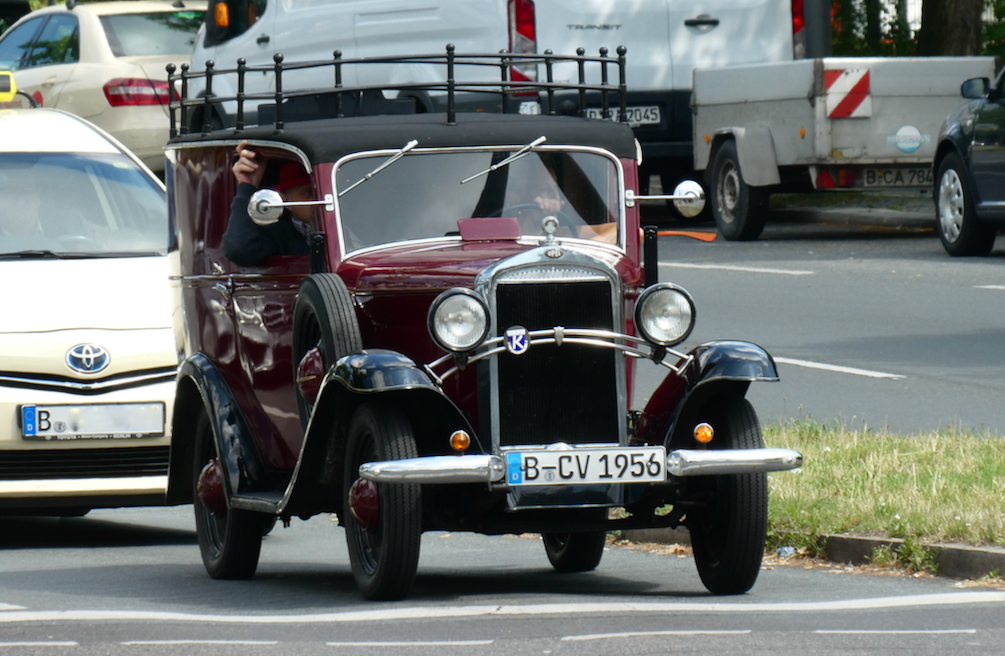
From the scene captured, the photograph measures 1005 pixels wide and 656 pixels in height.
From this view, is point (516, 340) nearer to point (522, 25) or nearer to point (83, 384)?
point (83, 384)

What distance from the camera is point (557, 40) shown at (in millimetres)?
19859

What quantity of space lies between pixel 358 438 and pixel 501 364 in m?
0.52

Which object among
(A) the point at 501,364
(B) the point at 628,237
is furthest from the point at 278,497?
(B) the point at 628,237

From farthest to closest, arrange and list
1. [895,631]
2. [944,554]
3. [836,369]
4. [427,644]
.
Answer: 1. [836,369]
2. [944,554]
3. [895,631]
4. [427,644]

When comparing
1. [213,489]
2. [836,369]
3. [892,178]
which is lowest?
[836,369]

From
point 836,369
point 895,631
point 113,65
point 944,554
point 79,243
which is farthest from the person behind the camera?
point 113,65

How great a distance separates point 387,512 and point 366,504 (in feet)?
0.45

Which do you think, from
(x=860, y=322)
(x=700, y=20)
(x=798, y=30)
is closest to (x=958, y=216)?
(x=860, y=322)

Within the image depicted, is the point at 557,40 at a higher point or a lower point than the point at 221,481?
higher

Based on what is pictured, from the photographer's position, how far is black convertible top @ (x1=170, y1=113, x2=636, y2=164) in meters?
7.41

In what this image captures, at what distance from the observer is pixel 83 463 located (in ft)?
28.6

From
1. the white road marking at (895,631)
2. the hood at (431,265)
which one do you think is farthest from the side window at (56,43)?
the white road marking at (895,631)

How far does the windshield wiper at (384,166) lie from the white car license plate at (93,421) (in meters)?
1.84

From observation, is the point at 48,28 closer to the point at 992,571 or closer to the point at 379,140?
the point at 379,140
